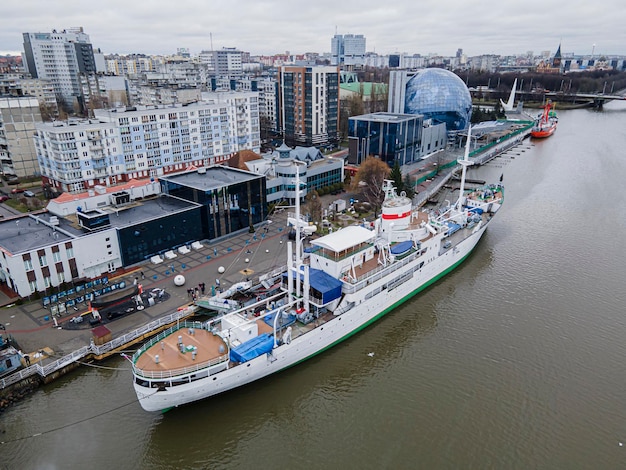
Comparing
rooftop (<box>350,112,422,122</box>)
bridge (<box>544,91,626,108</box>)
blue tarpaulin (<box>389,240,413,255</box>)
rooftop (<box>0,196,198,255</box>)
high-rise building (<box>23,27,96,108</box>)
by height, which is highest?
high-rise building (<box>23,27,96,108</box>)

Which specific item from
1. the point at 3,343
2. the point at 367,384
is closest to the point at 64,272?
the point at 3,343

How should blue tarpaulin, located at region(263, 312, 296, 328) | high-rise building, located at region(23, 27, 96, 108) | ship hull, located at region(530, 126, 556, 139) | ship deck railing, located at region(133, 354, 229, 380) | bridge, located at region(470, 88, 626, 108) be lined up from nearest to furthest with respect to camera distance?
1. ship deck railing, located at region(133, 354, 229, 380)
2. blue tarpaulin, located at region(263, 312, 296, 328)
3. ship hull, located at region(530, 126, 556, 139)
4. high-rise building, located at region(23, 27, 96, 108)
5. bridge, located at region(470, 88, 626, 108)

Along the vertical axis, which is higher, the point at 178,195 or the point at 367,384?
the point at 178,195

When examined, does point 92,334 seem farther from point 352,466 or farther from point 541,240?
point 541,240

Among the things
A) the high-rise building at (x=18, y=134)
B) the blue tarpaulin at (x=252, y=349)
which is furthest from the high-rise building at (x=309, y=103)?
the blue tarpaulin at (x=252, y=349)

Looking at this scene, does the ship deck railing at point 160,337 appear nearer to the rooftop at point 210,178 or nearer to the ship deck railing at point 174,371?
the ship deck railing at point 174,371

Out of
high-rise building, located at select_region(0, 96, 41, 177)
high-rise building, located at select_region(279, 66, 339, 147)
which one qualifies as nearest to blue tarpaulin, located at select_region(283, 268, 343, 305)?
high-rise building, located at select_region(0, 96, 41, 177)

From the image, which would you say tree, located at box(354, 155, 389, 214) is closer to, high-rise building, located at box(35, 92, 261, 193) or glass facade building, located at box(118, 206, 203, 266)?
glass facade building, located at box(118, 206, 203, 266)
